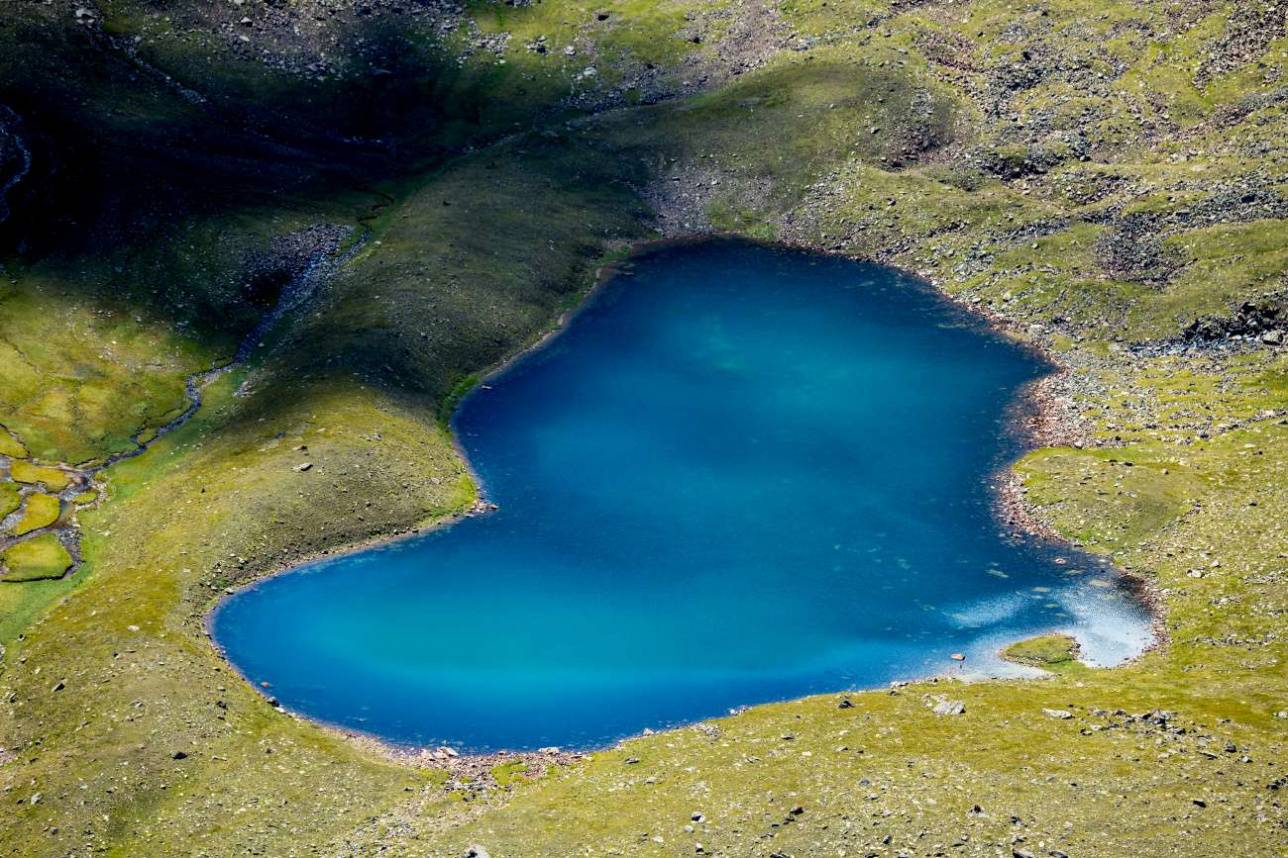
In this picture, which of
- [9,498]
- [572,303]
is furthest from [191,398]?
[572,303]

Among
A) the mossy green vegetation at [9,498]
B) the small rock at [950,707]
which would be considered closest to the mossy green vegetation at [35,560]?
the mossy green vegetation at [9,498]

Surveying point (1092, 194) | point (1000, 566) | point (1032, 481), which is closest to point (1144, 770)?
point (1000, 566)

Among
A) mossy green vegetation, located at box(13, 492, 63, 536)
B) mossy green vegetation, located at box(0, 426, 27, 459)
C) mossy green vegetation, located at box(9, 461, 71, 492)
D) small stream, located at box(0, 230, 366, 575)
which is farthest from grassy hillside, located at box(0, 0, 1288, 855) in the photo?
mossy green vegetation, located at box(13, 492, 63, 536)

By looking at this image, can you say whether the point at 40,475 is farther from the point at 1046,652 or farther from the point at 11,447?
the point at 1046,652

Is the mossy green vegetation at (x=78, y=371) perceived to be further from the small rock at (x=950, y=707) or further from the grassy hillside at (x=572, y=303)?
the small rock at (x=950, y=707)

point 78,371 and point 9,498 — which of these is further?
point 78,371

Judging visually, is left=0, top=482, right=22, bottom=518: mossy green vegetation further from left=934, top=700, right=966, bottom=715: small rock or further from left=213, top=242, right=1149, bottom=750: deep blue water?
left=934, top=700, right=966, bottom=715: small rock

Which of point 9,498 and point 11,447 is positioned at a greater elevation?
point 11,447
